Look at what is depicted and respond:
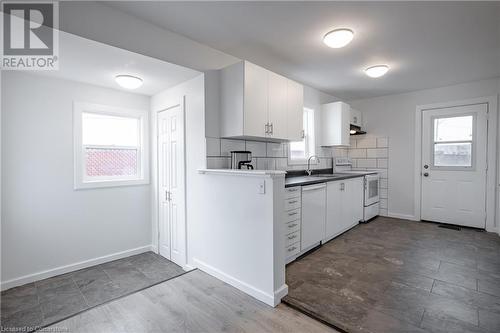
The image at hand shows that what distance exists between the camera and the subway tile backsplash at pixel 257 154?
8.89ft

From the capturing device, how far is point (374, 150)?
499 centimetres

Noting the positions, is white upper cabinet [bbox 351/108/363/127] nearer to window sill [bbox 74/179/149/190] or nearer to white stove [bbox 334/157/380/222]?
white stove [bbox 334/157/380/222]

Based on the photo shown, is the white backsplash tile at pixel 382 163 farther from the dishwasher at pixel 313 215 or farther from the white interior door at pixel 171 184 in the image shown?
the white interior door at pixel 171 184

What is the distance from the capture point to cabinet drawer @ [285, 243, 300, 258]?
2646mm

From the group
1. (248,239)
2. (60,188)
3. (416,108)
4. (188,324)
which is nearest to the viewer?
(188,324)

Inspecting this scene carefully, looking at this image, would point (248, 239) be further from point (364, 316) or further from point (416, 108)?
point (416, 108)

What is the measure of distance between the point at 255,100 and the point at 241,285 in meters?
1.85

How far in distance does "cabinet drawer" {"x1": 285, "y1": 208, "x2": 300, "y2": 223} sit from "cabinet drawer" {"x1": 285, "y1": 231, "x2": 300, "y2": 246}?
17 centimetres

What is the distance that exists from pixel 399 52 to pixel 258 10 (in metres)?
1.89

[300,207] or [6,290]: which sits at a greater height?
[300,207]

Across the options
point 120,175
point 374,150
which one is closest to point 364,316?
point 120,175

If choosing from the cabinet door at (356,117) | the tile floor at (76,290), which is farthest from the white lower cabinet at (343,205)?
the tile floor at (76,290)

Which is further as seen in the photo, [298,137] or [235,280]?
[298,137]

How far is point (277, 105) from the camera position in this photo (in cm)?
294
